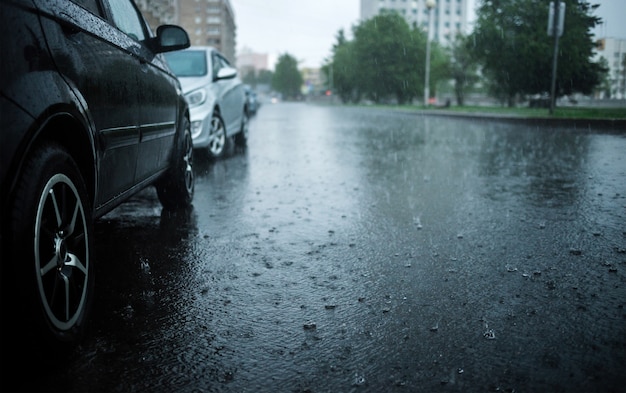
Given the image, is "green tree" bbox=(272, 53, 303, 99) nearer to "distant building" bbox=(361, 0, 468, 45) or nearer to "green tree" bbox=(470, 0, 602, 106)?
"distant building" bbox=(361, 0, 468, 45)

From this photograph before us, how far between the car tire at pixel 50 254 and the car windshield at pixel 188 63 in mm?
7469

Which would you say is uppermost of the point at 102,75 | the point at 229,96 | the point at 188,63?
the point at 188,63

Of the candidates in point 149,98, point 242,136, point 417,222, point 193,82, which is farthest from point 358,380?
point 242,136

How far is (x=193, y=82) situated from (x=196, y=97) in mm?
407

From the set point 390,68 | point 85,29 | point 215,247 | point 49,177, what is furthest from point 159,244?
point 390,68

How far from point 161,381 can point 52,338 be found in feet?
1.37

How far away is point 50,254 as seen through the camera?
2135 millimetres

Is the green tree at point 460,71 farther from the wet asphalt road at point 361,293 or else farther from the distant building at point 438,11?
the distant building at point 438,11

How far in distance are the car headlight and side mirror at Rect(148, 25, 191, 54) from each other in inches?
180

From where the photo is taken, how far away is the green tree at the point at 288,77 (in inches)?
5974

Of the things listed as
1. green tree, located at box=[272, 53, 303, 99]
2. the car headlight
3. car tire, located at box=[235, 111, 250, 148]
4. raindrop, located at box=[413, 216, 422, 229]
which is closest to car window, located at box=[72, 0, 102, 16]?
raindrop, located at box=[413, 216, 422, 229]

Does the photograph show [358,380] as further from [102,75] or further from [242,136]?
[242,136]

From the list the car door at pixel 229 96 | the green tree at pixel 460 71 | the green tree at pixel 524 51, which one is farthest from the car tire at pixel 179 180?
the green tree at pixel 460 71

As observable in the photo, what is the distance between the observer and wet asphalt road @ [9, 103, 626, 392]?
2.16 meters
